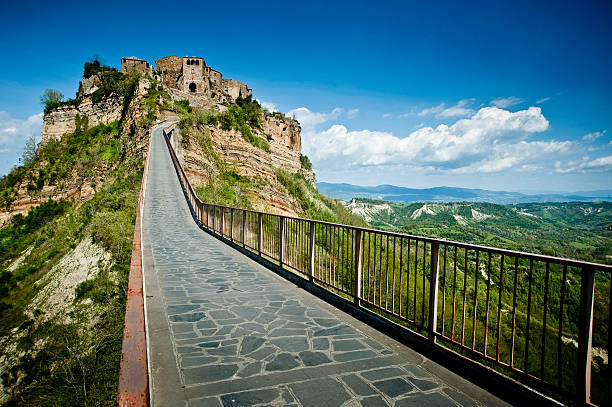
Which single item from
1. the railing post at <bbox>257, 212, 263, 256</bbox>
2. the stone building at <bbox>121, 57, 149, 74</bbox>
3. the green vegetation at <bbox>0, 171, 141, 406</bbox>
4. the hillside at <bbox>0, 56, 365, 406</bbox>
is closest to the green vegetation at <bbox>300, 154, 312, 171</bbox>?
the hillside at <bbox>0, 56, 365, 406</bbox>

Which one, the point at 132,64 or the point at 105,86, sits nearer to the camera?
the point at 105,86

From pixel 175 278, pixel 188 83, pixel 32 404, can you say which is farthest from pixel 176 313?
pixel 188 83

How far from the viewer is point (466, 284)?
3590 mm

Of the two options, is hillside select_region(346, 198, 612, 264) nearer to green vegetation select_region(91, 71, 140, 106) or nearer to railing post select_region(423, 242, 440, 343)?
green vegetation select_region(91, 71, 140, 106)

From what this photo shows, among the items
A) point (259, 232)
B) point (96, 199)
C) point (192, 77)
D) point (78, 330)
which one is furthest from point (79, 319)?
point (192, 77)

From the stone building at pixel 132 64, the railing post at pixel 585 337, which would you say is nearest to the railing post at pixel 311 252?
the railing post at pixel 585 337

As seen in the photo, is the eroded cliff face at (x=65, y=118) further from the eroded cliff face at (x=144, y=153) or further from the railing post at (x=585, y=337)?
the railing post at (x=585, y=337)

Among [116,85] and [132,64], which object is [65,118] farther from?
[132,64]

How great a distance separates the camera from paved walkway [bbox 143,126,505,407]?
3223 mm

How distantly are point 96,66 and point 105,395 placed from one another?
244 feet

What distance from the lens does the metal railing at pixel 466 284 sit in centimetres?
282

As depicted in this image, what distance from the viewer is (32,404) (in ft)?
21.7

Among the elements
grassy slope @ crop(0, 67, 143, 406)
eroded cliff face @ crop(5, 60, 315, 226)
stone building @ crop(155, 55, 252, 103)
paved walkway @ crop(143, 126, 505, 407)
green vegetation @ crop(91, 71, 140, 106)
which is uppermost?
stone building @ crop(155, 55, 252, 103)

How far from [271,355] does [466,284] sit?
92.3 inches
